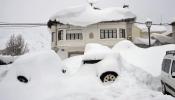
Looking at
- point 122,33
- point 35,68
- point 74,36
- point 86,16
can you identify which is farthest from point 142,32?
point 35,68

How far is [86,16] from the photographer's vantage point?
3753cm

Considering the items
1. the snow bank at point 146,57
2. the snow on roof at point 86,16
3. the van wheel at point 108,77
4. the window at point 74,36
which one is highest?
the snow on roof at point 86,16

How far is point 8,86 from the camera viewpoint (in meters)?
9.58

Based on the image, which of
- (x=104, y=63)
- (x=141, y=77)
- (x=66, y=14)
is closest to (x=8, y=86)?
(x=104, y=63)

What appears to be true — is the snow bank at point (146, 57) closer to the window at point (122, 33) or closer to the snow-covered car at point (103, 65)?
the snow-covered car at point (103, 65)

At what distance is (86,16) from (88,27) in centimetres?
175

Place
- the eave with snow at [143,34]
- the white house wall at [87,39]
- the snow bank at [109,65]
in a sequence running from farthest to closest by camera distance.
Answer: the eave with snow at [143,34] → the white house wall at [87,39] → the snow bank at [109,65]

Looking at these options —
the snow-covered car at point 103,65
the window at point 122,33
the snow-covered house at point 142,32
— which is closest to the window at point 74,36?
the window at point 122,33

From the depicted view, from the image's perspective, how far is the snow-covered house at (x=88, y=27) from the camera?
37222 millimetres

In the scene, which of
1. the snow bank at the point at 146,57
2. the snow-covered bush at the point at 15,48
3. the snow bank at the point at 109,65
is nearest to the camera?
the snow bank at the point at 109,65

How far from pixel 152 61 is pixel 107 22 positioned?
2101cm

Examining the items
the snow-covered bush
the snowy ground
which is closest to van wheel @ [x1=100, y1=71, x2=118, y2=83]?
the snowy ground

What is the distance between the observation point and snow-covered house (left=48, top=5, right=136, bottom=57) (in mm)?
37222

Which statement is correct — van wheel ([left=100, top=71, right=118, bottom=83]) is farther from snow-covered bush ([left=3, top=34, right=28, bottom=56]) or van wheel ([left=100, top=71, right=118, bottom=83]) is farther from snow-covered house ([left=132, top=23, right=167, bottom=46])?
snow-covered bush ([left=3, top=34, right=28, bottom=56])
